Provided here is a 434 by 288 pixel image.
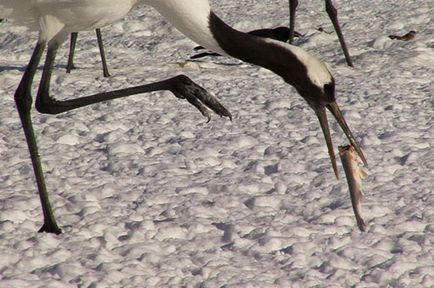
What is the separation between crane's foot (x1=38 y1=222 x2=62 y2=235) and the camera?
5020 mm

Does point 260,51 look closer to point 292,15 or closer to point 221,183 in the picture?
point 221,183

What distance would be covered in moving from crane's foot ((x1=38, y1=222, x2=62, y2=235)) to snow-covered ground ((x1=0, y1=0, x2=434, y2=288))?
1.3 inches

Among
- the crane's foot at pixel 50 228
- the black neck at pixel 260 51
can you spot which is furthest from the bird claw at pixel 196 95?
the crane's foot at pixel 50 228

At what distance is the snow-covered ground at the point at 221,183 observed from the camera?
15.3 ft

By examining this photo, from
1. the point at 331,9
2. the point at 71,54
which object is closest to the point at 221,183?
the point at 71,54

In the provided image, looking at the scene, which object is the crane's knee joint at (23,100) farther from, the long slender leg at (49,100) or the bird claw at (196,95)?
the bird claw at (196,95)

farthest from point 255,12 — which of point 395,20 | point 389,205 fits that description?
point 389,205

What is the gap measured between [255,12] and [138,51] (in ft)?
5.66

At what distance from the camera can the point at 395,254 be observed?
4.82 meters

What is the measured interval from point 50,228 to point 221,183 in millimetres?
1169

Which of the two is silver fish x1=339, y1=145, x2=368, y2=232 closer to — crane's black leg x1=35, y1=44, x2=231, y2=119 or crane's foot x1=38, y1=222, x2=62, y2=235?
crane's black leg x1=35, y1=44, x2=231, y2=119

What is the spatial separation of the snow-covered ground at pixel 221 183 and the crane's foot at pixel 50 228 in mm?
33

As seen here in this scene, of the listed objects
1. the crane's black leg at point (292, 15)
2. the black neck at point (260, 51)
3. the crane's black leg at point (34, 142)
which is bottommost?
the crane's black leg at point (292, 15)

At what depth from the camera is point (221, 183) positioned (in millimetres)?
5820
